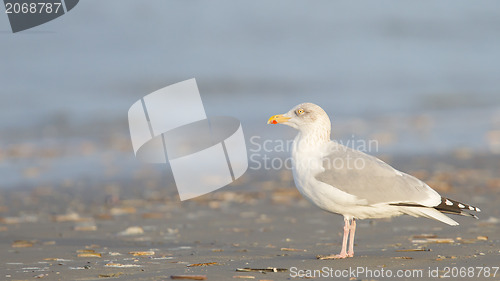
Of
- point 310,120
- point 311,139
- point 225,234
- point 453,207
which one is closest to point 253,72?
point 225,234

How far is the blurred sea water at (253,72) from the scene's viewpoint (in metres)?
14.8

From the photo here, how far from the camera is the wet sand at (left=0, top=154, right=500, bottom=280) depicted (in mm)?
5441

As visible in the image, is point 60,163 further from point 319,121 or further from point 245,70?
point 245,70

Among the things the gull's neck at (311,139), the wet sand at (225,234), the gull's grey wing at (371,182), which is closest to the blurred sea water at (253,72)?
the wet sand at (225,234)

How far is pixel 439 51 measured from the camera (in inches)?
1232

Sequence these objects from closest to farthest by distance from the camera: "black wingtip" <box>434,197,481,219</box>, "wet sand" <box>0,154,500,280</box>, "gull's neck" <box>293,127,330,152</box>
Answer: "wet sand" <box>0,154,500,280</box>, "black wingtip" <box>434,197,481,219</box>, "gull's neck" <box>293,127,330,152</box>

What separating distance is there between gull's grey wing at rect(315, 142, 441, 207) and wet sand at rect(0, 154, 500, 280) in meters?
0.44

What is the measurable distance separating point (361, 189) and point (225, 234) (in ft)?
6.36

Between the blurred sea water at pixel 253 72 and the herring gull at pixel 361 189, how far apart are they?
5947 mm

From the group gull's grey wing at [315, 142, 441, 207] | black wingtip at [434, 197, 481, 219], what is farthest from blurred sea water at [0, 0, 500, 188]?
black wingtip at [434, 197, 481, 219]

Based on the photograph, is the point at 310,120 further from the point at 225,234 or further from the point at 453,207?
the point at 225,234

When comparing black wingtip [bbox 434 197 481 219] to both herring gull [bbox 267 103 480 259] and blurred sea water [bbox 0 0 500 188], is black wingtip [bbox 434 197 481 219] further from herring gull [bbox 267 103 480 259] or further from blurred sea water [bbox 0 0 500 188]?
blurred sea water [bbox 0 0 500 188]

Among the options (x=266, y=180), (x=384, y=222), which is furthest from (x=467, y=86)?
(x=384, y=222)

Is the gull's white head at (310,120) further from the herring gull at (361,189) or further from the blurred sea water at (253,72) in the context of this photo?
the blurred sea water at (253,72)
